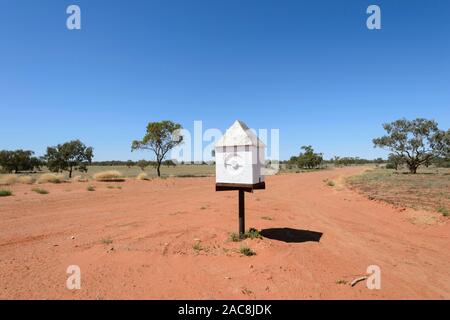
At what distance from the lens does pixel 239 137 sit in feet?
21.9

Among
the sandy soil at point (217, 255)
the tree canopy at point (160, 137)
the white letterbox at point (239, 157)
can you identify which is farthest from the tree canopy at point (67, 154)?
the white letterbox at point (239, 157)

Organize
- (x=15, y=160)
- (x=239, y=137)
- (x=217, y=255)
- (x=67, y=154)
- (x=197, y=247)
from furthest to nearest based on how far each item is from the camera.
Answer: (x=15, y=160) < (x=67, y=154) < (x=239, y=137) < (x=197, y=247) < (x=217, y=255)

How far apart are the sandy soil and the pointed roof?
243cm

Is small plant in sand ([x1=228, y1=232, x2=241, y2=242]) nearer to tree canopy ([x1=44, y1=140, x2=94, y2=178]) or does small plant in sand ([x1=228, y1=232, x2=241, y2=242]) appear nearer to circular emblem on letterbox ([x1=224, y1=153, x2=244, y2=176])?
circular emblem on letterbox ([x1=224, y1=153, x2=244, y2=176])

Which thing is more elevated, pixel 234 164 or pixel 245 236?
pixel 234 164

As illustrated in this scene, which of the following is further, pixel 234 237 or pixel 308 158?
pixel 308 158

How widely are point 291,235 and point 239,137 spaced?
10.3 feet

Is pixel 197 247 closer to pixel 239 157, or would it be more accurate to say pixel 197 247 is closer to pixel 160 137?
pixel 239 157

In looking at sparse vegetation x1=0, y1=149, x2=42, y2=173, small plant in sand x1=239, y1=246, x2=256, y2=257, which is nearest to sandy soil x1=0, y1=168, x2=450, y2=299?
small plant in sand x1=239, y1=246, x2=256, y2=257

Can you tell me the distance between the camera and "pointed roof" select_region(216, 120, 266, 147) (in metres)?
6.55

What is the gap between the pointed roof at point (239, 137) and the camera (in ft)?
21.5

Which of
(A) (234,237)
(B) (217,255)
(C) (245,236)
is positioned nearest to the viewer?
(B) (217,255)

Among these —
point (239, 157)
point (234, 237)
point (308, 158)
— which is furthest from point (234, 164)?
point (308, 158)

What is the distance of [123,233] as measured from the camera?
7711 mm
